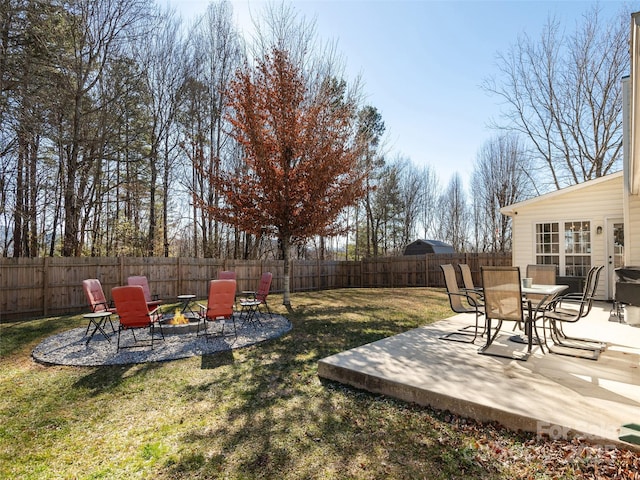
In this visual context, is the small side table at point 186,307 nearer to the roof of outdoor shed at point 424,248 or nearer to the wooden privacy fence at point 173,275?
the wooden privacy fence at point 173,275

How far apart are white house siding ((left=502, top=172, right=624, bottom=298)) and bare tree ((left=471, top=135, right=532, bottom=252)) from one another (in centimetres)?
1032

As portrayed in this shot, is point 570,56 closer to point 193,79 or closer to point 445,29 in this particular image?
point 445,29

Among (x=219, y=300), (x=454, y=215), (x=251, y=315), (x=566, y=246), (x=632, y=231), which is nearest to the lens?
(x=219, y=300)

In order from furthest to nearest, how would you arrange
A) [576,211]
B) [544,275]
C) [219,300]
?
[576,211], [544,275], [219,300]

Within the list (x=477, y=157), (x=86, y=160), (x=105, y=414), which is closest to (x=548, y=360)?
(x=105, y=414)

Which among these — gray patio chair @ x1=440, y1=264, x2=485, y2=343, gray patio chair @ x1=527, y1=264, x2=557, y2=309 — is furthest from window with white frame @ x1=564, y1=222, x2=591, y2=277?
gray patio chair @ x1=440, y1=264, x2=485, y2=343

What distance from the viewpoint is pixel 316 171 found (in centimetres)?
866

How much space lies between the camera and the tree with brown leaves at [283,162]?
8.77m

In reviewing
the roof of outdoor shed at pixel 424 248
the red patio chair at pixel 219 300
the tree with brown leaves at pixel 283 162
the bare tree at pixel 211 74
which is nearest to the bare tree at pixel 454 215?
the roof of outdoor shed at pixel 424 248

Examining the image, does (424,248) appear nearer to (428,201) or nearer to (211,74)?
(428,201)

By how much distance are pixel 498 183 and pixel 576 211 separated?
13431 mm

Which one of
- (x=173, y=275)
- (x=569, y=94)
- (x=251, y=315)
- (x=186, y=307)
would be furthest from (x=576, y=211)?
(x=173, y=275)

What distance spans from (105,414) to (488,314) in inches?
176

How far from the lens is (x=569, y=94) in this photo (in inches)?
597
